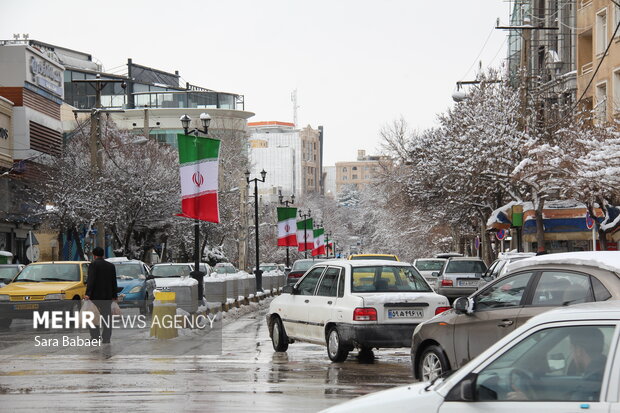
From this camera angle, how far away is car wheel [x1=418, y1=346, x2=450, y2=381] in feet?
39.2

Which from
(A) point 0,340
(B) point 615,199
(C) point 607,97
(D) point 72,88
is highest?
(D) point 72,88

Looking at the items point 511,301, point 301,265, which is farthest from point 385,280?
point 301,265

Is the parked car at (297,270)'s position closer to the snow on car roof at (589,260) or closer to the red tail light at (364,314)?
the red tail light at (364,314)

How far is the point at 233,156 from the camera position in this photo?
315ft

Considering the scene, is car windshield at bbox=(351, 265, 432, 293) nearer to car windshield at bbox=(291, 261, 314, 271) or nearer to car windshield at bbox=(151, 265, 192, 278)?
car windshield at bbox=(151, 265, 192, 278)

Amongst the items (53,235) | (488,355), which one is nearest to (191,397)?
(488,355)

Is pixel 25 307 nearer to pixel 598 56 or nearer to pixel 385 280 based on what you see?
pixel 385 280

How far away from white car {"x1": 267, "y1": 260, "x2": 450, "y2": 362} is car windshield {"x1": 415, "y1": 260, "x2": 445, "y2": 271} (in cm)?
2427

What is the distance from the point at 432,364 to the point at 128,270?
740 inches

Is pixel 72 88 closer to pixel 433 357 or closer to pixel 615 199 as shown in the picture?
pixel 615 199

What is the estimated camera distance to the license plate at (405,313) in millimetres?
15969

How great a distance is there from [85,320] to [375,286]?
19.6 ft

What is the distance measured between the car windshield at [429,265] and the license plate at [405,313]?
2557 centimetres

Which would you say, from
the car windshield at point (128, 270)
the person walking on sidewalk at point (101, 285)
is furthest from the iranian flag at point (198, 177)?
the person walking on sidewalk at point (101, 285)
